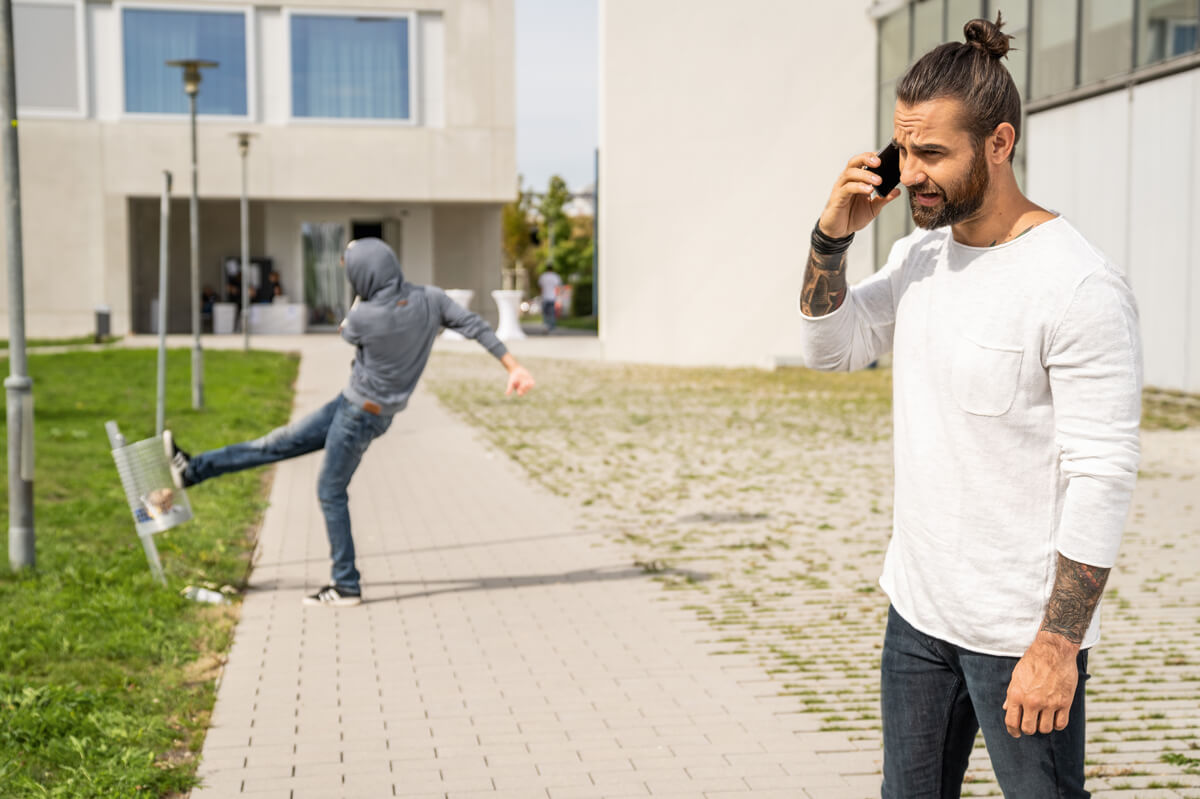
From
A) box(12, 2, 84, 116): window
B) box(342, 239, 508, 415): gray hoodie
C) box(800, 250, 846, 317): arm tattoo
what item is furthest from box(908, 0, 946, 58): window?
box(800, 250, 846, 317): arm tattoo

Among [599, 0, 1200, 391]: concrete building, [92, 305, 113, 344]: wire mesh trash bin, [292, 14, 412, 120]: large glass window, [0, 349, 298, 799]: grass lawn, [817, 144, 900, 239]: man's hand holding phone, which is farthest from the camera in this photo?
[292, 14, 412, 120]: large glass window

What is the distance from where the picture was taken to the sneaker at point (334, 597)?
6.88 meters

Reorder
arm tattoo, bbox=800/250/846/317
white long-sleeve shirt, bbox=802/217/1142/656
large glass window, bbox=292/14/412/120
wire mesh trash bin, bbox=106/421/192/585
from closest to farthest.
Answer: white long-sleeve shirt, bbox=802/217/1142/656
arm tattoo, bbox=800/250/846/317
wire mesh trash bin, bbox=106/421/192/585
large glass window, bbox=292/14/412/120

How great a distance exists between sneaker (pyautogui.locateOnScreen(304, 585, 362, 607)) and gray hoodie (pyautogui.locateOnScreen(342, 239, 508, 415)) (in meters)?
0.96

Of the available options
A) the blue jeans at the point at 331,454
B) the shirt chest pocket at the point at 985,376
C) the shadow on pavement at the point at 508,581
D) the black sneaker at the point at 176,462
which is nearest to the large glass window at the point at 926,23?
the shadow on pavement at the point at 508,581

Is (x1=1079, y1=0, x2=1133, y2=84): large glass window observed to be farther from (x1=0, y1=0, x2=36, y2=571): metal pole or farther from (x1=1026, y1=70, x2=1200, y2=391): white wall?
(x1=0, y1=0, x2=36, y2=571): metal pole

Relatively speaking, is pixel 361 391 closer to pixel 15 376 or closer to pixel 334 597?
pixel 334 597

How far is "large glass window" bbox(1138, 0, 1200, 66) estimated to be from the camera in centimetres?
1842

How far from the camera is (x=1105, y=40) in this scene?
2045 cm

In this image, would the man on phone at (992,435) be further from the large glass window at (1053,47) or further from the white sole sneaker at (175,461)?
the large glass window at (1053,47)

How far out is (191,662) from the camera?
577cm

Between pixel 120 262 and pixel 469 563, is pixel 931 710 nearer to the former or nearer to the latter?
pixel 469 563

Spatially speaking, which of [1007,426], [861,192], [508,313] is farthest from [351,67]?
[1007,426]

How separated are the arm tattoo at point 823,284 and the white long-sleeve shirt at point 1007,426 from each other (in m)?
0.12
